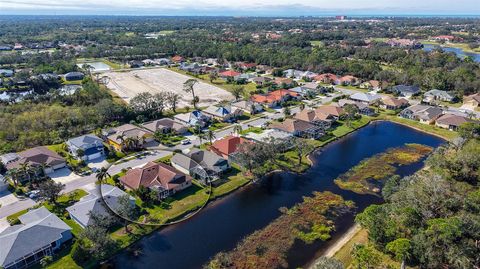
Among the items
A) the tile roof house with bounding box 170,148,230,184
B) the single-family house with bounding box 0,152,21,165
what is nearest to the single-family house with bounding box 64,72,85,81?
the single-family house with bounding box 0,152,21,165

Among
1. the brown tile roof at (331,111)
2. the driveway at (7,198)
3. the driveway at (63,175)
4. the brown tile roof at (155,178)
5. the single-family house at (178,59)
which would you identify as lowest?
the driveway at (7,198)

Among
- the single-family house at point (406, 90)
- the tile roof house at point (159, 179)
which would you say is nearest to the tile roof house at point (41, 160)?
the tile roof house at point (159, 179)

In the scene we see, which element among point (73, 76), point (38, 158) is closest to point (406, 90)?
point (38, 158)

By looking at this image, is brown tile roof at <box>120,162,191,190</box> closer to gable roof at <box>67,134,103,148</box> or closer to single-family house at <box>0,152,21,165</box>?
gable roof at <box>67,134,103,148</box>

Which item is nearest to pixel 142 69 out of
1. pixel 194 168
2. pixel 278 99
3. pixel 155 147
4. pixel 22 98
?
pixel 22 98

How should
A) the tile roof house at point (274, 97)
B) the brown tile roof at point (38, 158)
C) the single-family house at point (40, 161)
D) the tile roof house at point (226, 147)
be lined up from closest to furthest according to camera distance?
the single-family house at point (40, 161) → the brown tile roof at point (38, 158) → the tile roof house at point (226, 147) → the tile roof house at point (274, 97)

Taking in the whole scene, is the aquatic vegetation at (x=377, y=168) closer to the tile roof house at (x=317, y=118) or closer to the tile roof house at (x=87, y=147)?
the tile roof house at (x=317, y=118)

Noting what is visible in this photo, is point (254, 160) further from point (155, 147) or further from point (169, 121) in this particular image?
point (169, 121)

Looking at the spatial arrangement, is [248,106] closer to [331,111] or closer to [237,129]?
[237,129]
